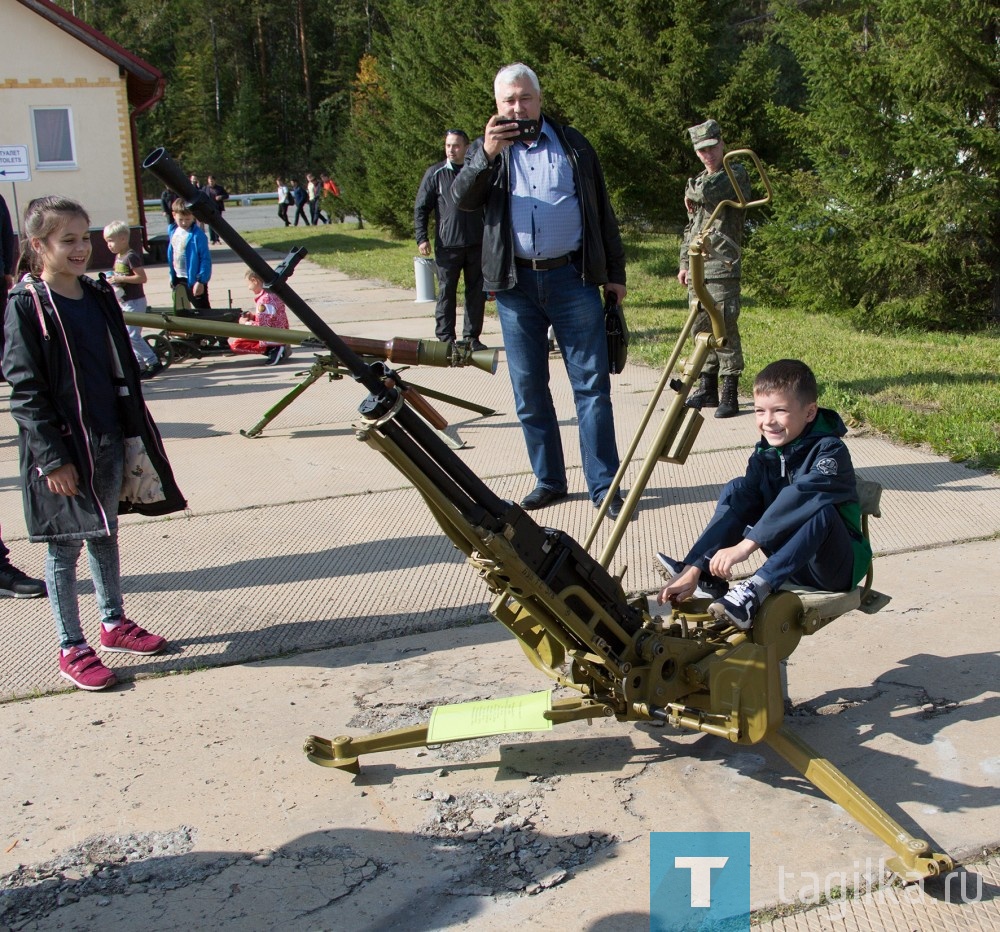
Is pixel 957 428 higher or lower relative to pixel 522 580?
lower

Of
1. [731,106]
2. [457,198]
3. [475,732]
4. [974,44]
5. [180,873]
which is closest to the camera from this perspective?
[180,873]

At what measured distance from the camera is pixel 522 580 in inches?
113

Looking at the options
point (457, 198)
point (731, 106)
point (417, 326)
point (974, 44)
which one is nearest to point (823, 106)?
point (974, 44)

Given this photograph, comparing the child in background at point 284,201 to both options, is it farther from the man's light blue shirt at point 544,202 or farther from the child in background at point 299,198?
the man's light blue shirt at point 544,202

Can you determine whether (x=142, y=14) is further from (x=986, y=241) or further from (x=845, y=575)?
(x=845, y=575)

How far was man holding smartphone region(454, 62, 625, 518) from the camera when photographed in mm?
5215

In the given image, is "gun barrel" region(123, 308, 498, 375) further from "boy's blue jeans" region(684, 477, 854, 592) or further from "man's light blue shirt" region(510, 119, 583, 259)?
"boy's blue jeans" region(684, 477, 854, 592)

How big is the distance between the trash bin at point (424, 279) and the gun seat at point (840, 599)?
10676 mm

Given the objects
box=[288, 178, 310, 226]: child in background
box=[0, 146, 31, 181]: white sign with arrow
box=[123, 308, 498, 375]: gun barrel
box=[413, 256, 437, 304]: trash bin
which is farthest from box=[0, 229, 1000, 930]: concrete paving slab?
box=[288, 178, 310, 226]: child in background

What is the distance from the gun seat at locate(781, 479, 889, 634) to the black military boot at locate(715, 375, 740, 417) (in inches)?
141

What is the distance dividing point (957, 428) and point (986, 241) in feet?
15.8

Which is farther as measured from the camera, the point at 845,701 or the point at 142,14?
the point at 142,14

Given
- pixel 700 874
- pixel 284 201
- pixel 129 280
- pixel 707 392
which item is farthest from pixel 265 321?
pixel 284 201

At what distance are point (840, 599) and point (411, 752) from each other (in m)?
1.39
